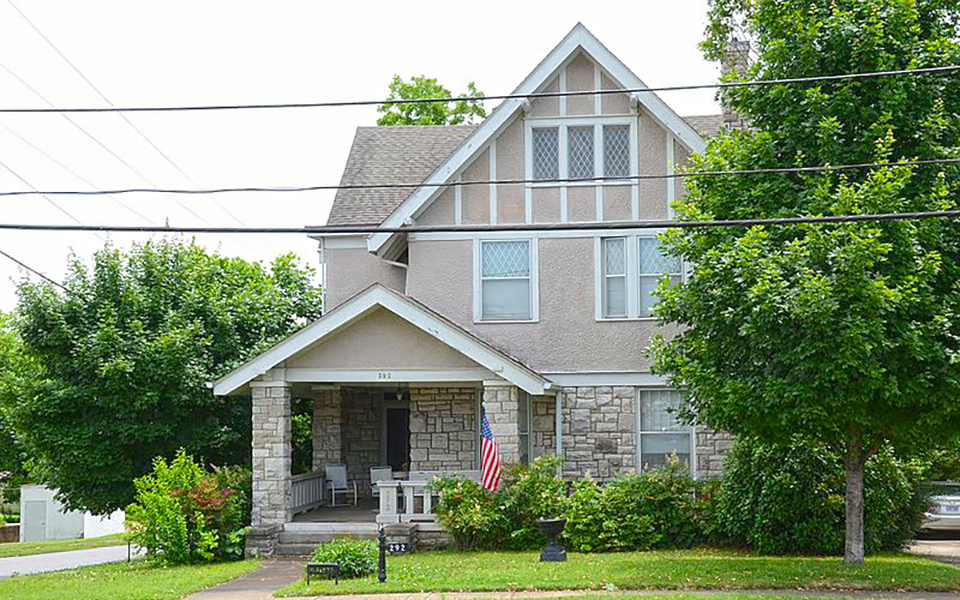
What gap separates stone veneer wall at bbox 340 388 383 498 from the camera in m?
26.6

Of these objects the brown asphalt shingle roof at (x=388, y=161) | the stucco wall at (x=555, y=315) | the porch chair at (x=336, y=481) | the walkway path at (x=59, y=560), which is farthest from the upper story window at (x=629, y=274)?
the walkway path at (x=59, y=560)

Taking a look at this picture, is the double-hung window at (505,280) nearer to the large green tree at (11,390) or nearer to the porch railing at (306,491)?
the porch railing at (306,491)

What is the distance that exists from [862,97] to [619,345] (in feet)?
25.4

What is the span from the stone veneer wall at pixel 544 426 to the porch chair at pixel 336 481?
175 inches

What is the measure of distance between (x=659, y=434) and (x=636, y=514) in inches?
113

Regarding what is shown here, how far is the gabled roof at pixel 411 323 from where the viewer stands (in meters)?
21.1

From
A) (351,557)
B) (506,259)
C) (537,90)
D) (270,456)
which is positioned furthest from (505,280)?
(351,557)

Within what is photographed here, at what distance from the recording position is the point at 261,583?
1766 centimetres

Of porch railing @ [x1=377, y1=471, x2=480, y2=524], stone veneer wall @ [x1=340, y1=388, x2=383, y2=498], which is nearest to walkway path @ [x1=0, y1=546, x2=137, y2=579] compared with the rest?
stone veneer wall @ [x1=340, y1=388, x2=383, y2=498]

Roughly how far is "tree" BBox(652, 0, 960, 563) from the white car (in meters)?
6.31

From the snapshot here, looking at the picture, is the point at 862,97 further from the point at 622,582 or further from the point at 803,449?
the point at 622,582

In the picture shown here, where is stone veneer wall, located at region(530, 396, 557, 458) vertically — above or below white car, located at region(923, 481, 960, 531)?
above

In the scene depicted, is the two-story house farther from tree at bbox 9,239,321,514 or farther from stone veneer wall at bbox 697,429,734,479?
tree at bbox 9,239,321,514

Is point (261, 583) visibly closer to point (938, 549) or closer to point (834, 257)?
point (834, 257)
